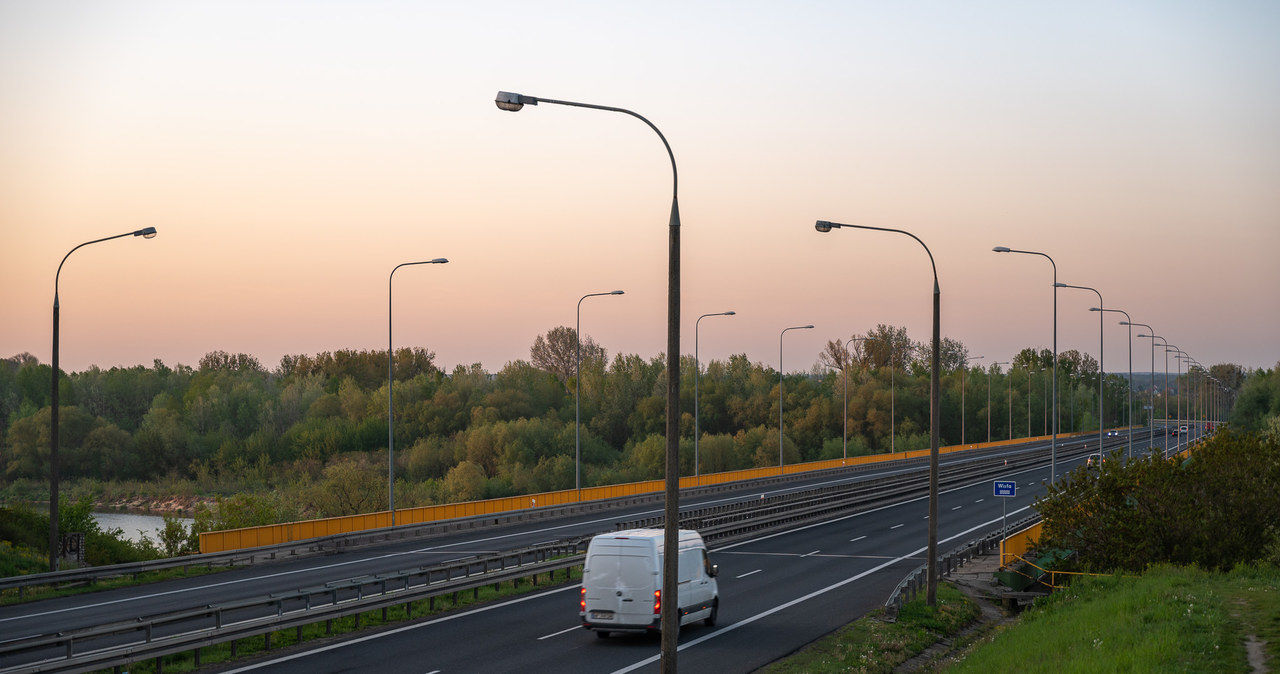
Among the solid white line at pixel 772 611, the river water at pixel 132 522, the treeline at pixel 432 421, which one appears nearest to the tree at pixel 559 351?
the treeline at pixel 432 421

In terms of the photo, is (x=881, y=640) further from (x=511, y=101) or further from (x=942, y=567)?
(x=511, y=101)

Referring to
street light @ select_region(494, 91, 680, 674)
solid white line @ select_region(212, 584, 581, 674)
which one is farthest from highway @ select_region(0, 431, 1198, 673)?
street light @ select_region(494, 91, 680, 674)

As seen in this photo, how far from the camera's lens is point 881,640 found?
2156cm

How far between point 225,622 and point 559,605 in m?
7.88

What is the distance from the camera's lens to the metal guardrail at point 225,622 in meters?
16.7

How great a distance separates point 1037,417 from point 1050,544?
146 metres

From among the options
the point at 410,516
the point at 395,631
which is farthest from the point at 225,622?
the point at 410,516

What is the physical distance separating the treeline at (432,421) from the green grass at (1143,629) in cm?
5040

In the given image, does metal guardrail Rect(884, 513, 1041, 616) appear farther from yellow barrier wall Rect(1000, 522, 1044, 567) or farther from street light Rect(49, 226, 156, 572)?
street light Rect(49, 226, 156, 572)

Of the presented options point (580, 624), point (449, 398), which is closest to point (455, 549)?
point (580, 624)

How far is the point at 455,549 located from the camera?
39531 mm

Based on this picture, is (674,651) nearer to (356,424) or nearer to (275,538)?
(275,538)

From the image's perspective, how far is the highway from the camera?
20016 mm

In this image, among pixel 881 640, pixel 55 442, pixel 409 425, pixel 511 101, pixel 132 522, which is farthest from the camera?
pixel 409 425
